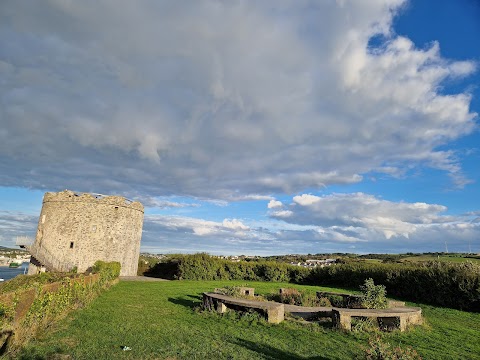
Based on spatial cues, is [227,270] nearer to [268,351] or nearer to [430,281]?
[430,281]

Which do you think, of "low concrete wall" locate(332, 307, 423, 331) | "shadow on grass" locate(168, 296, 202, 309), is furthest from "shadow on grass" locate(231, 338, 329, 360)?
"shadow on grass" locate(168, 296, 202, 309)

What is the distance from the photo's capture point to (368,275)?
2303 centimetres

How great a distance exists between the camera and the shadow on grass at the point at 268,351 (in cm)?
662

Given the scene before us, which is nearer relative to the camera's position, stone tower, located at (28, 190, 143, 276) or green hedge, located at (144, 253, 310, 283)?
green hedge, located at (144, 253, 310, 283)

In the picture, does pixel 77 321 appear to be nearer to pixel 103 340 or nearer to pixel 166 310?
pixel 103 340

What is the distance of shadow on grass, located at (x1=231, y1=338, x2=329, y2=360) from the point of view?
21.7ft

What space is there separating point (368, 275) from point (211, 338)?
18583mm

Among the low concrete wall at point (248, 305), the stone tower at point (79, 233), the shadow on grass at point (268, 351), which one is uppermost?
the stone tower at point (79, 233)

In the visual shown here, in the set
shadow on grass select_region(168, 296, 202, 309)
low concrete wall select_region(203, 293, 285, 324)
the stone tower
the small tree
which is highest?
the stone tower

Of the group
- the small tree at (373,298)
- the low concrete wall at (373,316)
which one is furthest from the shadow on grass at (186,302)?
the small tree at (373,298)

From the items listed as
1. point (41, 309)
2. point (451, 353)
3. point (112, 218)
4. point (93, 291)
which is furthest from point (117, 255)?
point (451, 353)

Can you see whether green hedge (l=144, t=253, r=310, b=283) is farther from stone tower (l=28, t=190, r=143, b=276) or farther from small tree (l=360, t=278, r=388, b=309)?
small tree (l=360, t=278, r=388, b=309)

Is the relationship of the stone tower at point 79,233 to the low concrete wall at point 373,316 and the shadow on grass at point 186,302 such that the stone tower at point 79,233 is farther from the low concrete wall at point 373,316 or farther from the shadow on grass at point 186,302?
the low concrete wall at point 373,316

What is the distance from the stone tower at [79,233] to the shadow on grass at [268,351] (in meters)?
25.7
